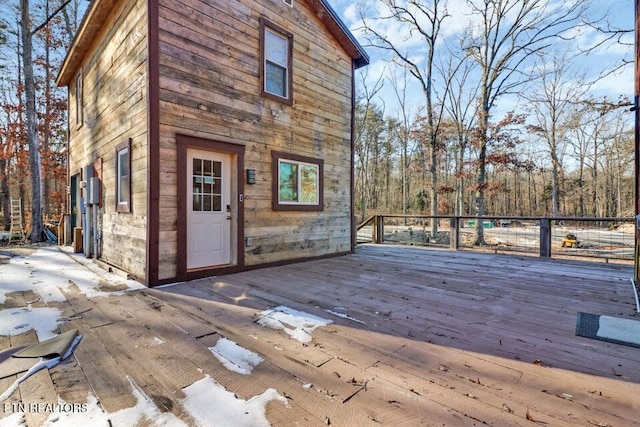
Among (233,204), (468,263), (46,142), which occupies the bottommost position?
(468,263)

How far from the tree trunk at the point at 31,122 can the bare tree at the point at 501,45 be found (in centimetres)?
1404

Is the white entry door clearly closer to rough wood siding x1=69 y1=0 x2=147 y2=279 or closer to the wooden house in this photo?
the wooden house

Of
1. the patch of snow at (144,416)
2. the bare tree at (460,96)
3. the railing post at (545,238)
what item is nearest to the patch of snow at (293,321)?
the patch of snow at (144,416)

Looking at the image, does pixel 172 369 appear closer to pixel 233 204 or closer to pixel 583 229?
pixel 233 204

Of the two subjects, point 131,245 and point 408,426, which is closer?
point 408,426

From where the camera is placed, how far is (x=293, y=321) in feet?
8.38

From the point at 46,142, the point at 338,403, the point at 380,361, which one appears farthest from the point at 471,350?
the point at 46,142

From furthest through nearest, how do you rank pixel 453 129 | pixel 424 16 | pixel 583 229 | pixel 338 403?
1. pixel 453 129
2. pixel 424 16
3. pixel 583 229
4. pixel 338 403

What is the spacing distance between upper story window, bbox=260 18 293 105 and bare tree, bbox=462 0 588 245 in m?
8.86

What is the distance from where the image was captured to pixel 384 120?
21625 mm

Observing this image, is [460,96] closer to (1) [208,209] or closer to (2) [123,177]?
(1) [208,209]

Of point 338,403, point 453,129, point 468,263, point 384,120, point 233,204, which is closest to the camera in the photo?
point 338,403

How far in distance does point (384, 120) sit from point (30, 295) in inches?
833

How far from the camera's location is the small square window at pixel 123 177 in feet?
13.9
